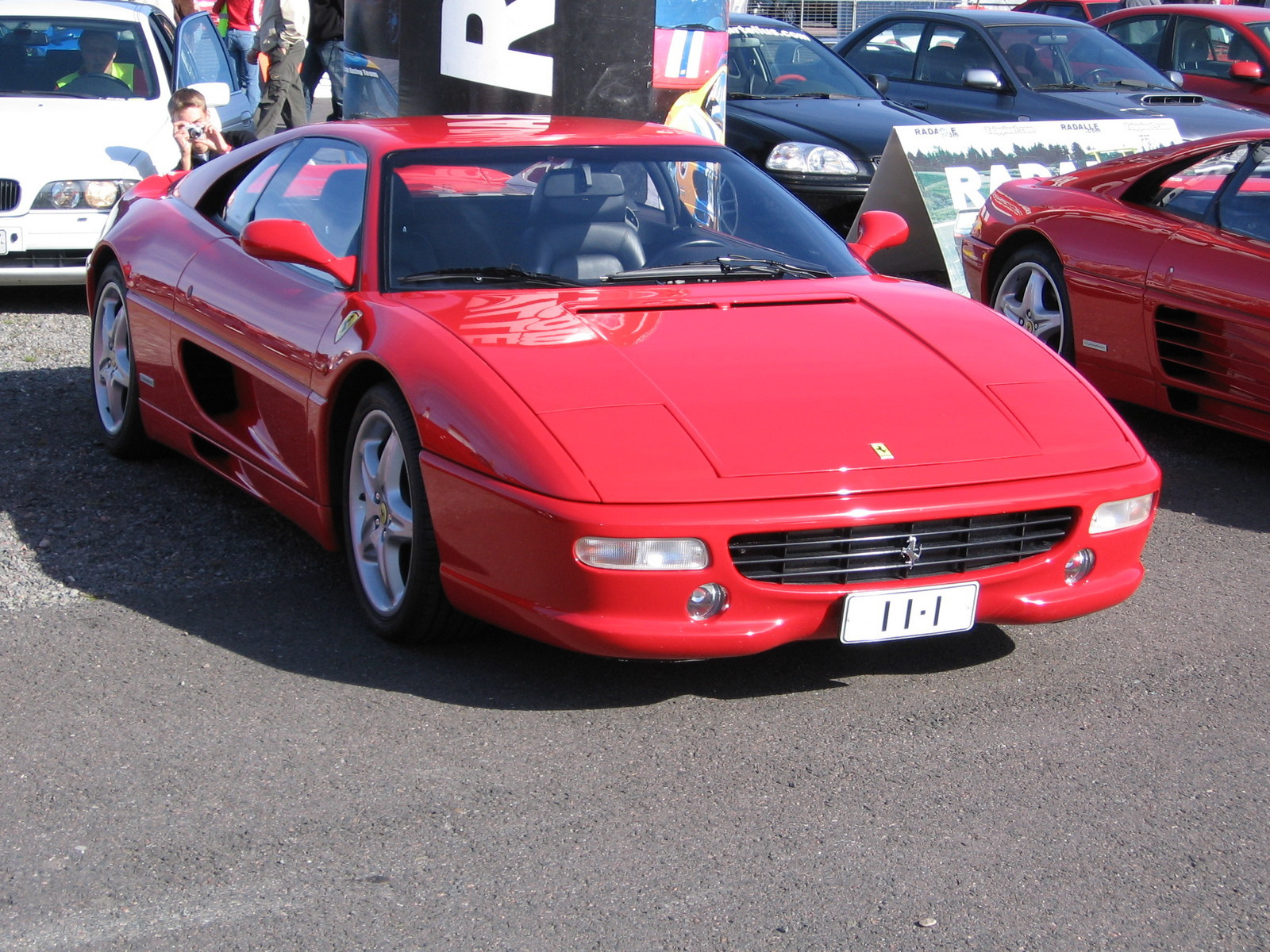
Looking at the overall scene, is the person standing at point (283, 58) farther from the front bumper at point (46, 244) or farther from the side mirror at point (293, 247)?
the side mirror at point (293, 247)

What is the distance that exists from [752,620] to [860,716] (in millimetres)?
384

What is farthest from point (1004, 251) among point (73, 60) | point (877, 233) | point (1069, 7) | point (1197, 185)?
point (1069, 7)

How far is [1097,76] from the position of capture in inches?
421

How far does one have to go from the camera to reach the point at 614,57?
7203 mm

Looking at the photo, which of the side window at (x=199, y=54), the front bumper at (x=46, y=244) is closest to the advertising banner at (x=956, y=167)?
the front bumper at (x=46, y=244)

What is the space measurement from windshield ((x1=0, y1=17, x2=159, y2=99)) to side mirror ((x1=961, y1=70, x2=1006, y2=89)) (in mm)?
5384

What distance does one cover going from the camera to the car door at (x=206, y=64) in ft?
30.3

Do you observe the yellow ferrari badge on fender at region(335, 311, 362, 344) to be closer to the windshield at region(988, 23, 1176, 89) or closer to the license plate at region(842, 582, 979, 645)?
the license plate at region(842, 582, 979, 645)

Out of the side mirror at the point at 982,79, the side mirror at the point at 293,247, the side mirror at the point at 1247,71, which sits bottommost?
the side mirror at the point at 293,247

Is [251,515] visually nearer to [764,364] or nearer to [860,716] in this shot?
[764,364]

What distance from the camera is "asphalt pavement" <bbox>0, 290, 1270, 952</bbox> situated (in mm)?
2533

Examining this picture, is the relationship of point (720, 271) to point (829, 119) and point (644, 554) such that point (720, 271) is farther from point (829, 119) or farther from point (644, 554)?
point (829, 119)

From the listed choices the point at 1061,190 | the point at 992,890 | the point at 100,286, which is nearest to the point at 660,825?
the point at 992,890

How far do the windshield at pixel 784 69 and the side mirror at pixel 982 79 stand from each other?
67 cm
